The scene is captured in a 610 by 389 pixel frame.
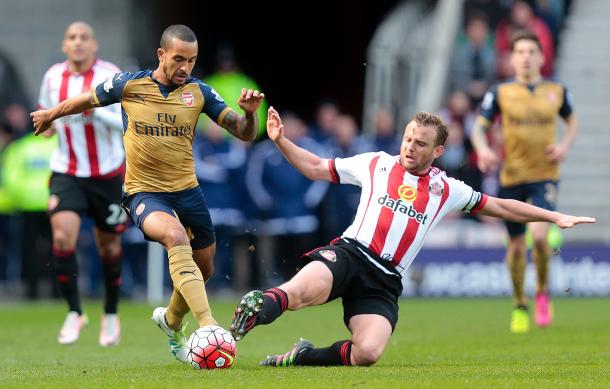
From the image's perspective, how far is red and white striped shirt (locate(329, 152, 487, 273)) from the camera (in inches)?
367

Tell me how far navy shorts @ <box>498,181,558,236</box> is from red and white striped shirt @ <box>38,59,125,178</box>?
3955 mm

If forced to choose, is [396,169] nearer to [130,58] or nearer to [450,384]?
[450,384]

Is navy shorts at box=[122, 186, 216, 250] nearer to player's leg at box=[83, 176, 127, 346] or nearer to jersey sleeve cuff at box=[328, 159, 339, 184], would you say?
jersey sleeve cuff at box=[328, 159, 339, 184]

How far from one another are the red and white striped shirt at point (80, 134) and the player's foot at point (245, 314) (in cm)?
399

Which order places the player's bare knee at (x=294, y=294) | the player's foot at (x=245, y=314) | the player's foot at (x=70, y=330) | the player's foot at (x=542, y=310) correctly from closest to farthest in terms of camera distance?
the player's foot at (x=245, y=314), the player's bare knee at (x=294, y=294), the player's foot at (x=70, y=330), the player's foot at (x=542, y=310)

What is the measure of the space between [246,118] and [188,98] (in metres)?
0.48

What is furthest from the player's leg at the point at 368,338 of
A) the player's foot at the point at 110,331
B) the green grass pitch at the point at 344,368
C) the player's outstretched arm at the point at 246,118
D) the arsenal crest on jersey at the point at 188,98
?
the player's foot at the point at 110,331

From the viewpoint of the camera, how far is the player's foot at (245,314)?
834 centimetres

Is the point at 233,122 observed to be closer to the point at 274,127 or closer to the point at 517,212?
the point at 274,127

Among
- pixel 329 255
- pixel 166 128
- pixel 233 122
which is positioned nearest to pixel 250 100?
pixel 233 122

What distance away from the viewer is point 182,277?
8.90 m

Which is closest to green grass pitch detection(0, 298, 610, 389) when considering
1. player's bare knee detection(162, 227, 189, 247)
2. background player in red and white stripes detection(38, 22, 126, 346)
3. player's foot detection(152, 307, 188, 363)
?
player's foot detection(152, 307, 188, 363)

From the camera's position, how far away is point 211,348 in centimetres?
858

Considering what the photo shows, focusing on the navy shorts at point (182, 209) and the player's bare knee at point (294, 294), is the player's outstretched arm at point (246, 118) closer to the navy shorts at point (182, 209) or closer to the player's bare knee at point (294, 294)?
the navy shorts at point (182, 209)
